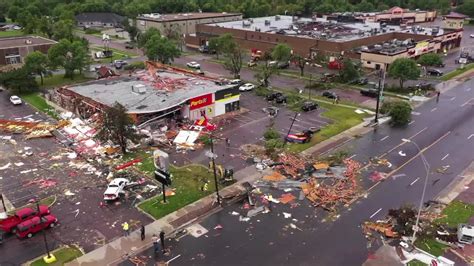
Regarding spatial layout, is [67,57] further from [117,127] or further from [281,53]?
[117,127]

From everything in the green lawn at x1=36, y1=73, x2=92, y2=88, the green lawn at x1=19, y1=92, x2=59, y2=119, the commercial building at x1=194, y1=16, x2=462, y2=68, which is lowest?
the green lawn at x1=19, y1=92, x2=59, y2=119

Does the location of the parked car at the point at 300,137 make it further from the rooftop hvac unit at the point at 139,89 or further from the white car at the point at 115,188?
the rooftop hvac unit at the point at 139,89

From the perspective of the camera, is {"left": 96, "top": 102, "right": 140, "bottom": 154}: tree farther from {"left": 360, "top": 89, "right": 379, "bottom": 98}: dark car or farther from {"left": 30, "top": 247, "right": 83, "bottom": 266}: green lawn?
{"left": 360, "top": 89, "right": 379, "bottom": 98}: dark car

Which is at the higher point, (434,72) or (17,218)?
(434,72)

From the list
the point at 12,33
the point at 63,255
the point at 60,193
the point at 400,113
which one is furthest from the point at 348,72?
the point at 12,33

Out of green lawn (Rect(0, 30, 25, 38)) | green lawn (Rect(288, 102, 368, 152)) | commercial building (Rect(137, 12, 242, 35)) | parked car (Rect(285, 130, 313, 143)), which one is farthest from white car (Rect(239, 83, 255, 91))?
green lawn (Rect(0, 30, 25, 38))

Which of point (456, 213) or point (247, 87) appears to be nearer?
point (456, 213)
